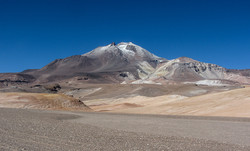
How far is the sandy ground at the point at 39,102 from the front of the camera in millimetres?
49059

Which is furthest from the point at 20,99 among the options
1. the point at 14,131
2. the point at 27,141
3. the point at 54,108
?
the point at 27,141

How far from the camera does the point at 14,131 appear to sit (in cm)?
1627

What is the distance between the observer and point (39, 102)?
166 ft

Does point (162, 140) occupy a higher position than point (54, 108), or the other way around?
point (54, 108)

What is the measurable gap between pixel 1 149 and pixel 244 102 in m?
41.3

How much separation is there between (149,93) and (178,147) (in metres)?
101

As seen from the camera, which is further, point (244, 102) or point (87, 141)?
point (244, 102)

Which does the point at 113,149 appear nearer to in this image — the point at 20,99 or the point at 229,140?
the point at 229,140

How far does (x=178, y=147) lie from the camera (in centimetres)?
1412

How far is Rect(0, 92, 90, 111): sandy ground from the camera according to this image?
161 feet

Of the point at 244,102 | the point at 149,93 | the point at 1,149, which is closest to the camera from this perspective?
the point at 1,149

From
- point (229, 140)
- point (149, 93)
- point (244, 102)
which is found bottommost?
point (229, 140)

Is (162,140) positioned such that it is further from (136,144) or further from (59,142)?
(59,142)

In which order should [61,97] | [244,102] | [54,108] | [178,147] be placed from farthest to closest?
[61,97]
[54,108]
[244,102]
[178,147]
